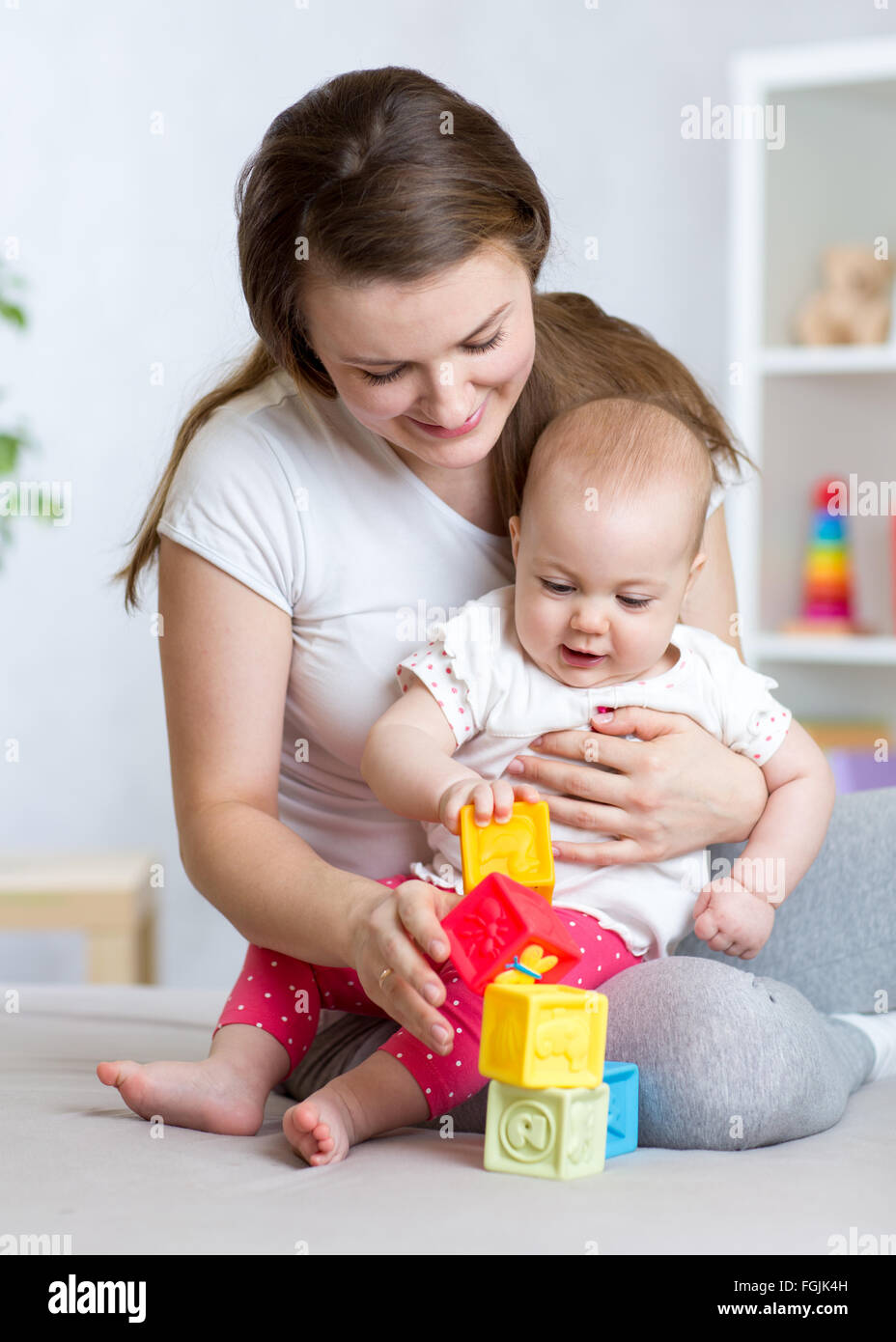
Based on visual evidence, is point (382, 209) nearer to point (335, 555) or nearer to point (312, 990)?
point (335, 555)

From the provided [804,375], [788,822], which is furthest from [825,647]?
[788,822]

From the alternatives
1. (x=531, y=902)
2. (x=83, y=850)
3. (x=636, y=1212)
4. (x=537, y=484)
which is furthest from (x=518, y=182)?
(x=83, y=850)

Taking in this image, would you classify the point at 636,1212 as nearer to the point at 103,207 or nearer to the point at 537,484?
the point at 537,484

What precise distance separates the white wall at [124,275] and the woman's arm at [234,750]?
1517mm

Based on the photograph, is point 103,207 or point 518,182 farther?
point 103,207

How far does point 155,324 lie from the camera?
2715 millimetres

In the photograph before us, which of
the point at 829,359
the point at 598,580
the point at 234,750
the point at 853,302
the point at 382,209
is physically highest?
the point at 853,302

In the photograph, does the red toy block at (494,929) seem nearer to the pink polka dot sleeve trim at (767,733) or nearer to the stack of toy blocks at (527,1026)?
the stack of toy blocks at (527,1026)

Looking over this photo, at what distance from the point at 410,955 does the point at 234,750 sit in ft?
1.14

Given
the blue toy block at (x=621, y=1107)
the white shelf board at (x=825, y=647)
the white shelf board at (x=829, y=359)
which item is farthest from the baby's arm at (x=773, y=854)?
the white shelf board at (x=829, y=359)

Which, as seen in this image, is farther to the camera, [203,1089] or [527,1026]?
[203,1089]

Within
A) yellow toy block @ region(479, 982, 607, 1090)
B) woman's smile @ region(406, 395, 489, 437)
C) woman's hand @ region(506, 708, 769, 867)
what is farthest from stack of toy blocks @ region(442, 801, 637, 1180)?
woman's smile @ region(406, 395, 489, 437)

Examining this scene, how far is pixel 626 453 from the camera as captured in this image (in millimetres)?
1132
